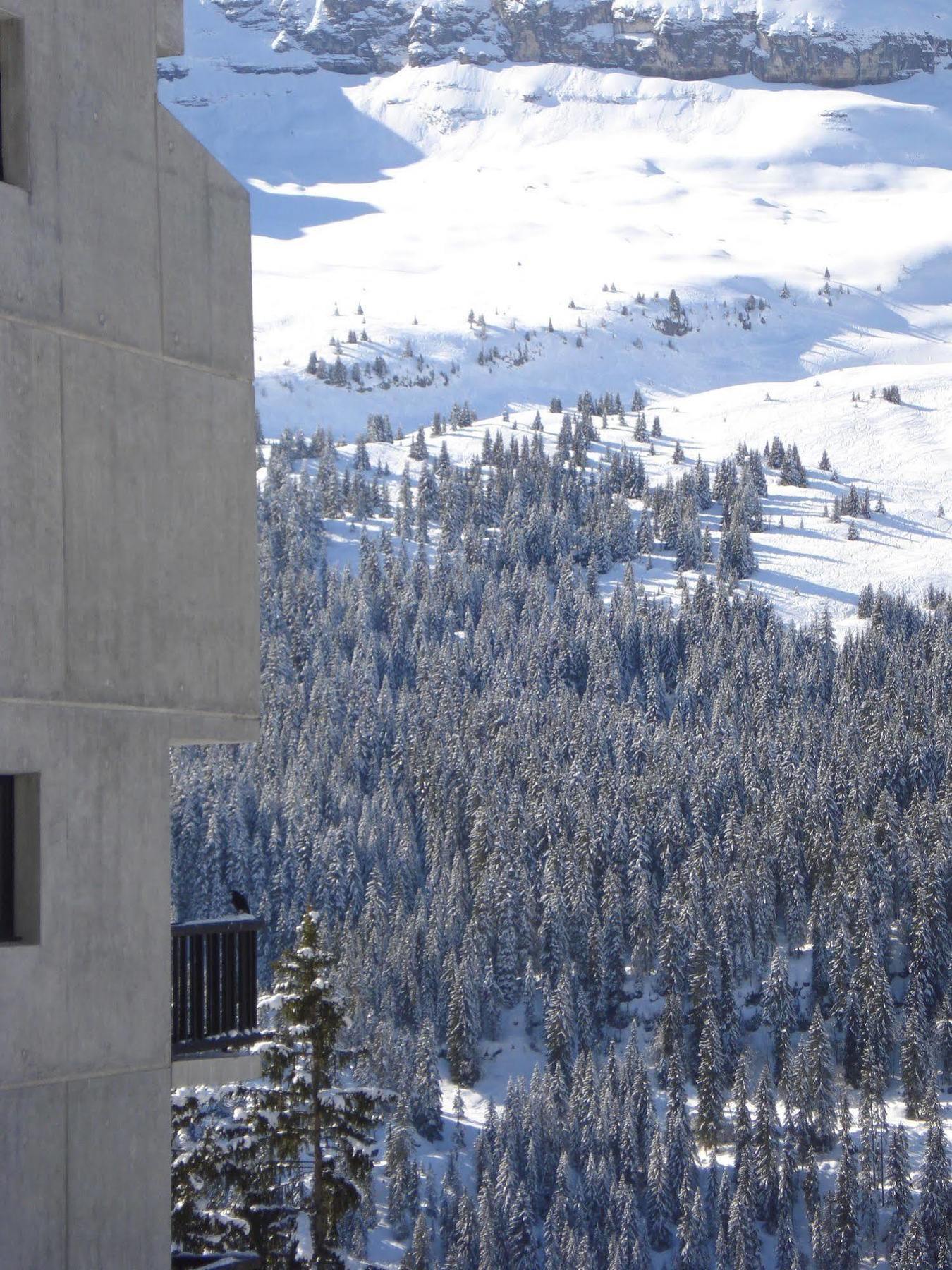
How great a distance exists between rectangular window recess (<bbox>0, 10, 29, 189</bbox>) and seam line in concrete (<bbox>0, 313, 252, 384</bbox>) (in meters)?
0.82

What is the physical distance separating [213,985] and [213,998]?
8 cm

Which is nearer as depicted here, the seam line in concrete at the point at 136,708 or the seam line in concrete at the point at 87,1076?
the seam line in concrete at the point at 87,1076

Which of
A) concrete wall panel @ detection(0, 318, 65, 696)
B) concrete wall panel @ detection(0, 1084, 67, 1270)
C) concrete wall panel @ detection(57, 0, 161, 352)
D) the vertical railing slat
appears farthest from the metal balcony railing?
concrete wall panel @ detection(57, 0, 161, 352)

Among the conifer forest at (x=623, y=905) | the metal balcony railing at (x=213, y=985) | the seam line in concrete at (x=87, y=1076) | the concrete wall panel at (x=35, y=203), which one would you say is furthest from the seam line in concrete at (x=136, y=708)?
the conifer forest at (x=623, y=905)

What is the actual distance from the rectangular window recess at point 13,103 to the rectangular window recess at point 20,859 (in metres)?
3.43

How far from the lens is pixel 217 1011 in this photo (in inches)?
525

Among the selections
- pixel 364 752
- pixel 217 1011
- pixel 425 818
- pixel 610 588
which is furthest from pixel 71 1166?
pixel 610 588

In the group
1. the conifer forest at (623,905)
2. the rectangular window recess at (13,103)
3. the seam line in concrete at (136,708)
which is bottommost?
the conifer forest at (623,905)

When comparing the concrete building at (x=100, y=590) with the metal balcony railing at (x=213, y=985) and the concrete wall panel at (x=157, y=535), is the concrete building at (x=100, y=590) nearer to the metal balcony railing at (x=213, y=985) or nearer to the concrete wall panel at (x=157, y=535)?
the concrete wall panel at (x=157, y=535)

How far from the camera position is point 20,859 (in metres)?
11.6

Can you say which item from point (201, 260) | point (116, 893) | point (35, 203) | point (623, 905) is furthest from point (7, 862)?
point (623, 905)

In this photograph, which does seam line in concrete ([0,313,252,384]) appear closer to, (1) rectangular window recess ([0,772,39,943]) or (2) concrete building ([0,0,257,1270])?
(2) concrete building ([0,0,257,1270])

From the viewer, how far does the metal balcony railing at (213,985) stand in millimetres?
13094

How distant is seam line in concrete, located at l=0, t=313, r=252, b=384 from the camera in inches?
463
